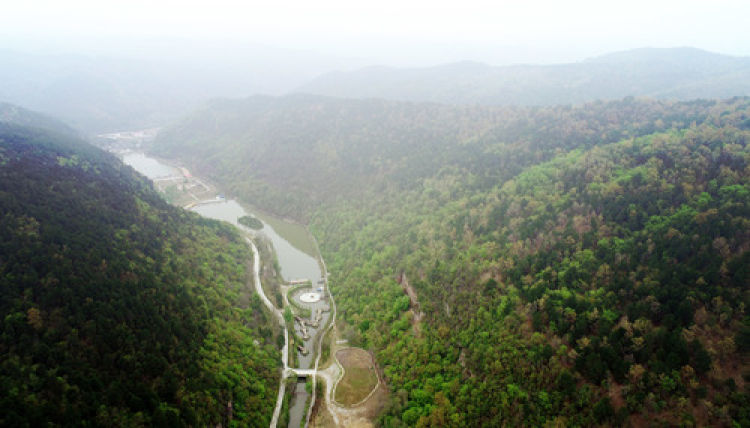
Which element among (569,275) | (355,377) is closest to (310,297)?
(355,377)

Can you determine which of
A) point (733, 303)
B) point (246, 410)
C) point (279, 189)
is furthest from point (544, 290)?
point (279, 189)

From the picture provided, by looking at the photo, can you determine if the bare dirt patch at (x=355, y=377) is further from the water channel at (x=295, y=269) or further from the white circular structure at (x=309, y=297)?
the white circular structure at (x=309, y=297)

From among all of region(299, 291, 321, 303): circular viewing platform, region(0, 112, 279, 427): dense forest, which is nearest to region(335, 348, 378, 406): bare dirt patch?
region(0, 112, 279, 427): dense forest

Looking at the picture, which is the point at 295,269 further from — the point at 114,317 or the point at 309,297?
the point at 114,317

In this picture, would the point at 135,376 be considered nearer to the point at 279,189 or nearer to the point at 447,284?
the point at 447,284

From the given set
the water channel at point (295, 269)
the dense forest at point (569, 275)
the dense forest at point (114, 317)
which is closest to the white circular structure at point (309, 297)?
the water channel at point (295, 269)

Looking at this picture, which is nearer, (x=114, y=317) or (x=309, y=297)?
(x=114, y=317)

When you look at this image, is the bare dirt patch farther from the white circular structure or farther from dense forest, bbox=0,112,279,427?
the white circular structure
